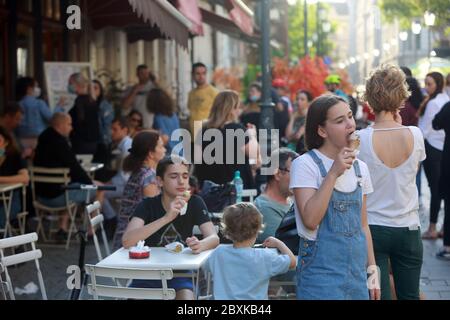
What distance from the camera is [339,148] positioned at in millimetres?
4531

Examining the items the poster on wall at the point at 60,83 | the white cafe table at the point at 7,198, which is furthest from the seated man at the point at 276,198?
the poster on wall at the point at 60,83

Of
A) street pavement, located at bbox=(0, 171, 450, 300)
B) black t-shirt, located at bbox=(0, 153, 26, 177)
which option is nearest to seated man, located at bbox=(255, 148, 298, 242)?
street pavement, located at bbox=(0, 171, 450, 300)

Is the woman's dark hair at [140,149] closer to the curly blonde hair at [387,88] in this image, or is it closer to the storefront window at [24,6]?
the curly blonde hair at [387,88]

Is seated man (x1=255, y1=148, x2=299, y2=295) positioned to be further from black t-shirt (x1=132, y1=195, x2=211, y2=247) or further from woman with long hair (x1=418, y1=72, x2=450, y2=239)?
woman with long hair (x1=418, y1=72, x2=450, y2=239)

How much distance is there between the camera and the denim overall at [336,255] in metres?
4.41

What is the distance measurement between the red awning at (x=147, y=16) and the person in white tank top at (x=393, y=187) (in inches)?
128

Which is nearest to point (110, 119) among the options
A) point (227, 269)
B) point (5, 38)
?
point (5, 38)

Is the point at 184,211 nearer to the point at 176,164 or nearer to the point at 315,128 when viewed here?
the point at 176,164

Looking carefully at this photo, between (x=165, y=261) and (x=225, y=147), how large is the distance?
3.02 m

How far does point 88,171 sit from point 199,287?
5521 millimetres

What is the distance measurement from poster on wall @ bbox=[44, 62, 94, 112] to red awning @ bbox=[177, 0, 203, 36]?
2.71 meters

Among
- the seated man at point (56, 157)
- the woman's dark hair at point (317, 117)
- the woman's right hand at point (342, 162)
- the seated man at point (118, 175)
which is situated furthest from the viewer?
the seated man at point (118, 175)

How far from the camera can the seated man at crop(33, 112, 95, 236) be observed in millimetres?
10797

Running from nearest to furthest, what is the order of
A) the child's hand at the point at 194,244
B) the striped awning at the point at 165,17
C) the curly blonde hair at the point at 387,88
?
1. the curly blonde hair at the point at 387,88
2. the child's hand at the point at 194,244
3. the striped awning at the point at 165,17
